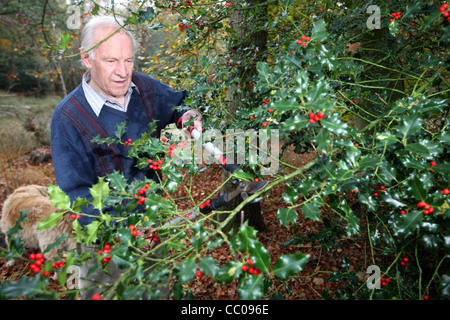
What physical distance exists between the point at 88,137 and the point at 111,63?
62cm

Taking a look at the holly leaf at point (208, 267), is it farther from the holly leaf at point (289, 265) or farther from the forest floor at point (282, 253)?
the forest floor at point (282, 253)

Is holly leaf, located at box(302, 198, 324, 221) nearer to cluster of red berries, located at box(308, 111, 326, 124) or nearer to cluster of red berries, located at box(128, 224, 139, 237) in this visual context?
cluster of red berries, located at box(308, 111, 326, 124)

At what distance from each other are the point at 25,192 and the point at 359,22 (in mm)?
4707

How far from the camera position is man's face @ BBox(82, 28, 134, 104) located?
194cm

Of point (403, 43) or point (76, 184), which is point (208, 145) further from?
point (403, 43)

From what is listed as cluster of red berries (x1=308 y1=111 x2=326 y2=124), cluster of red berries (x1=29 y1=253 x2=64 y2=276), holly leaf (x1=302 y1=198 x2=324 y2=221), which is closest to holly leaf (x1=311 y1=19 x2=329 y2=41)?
cluster of red berries (x1=308 y1=111 x2=326 y2=124)

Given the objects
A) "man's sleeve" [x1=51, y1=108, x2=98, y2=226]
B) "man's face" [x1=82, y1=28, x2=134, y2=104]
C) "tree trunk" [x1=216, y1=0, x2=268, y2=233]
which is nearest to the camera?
"man's sleeve" [x1=51, y1=108, x2=98, y2=226]

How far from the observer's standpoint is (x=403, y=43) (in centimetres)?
195

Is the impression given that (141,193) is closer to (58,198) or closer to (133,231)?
(133,231)

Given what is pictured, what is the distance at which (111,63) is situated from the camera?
1.99m

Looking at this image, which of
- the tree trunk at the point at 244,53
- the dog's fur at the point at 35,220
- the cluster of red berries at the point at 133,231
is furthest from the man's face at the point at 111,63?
the dog's fur at the point at 35,220

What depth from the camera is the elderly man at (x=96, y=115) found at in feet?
6.14

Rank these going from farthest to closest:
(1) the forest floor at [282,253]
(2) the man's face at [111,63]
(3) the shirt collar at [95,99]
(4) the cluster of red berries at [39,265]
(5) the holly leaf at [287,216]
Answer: (1) the forest floor at [282,253], (3) the shirt collar at [95,99], (2) the man's face at [111,63], (5) the holly leaf at [287,216], (4) the cluster of red berries at [39,265]
